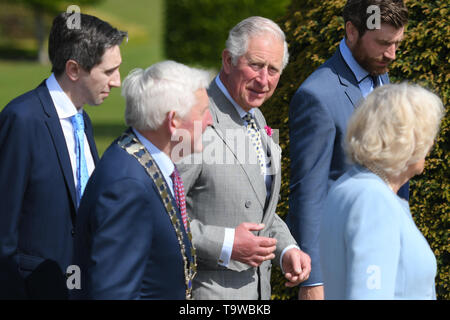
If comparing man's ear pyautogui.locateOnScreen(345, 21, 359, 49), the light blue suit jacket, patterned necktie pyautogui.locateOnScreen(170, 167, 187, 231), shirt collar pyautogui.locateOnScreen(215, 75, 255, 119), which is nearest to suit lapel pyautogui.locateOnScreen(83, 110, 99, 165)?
shirt collar pyautogui.locateOnScreen(215, 75, 255, 119)

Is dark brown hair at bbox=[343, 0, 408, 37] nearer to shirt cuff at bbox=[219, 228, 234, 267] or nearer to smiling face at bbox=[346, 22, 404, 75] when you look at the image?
smiling face at bbox=[346, 22, 404, 75]

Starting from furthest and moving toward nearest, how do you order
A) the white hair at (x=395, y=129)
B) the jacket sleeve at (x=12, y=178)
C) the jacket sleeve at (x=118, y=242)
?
the jacket sleeve at (x=12, y=178), the white hair at (x=395, y=129), the jacket sleeve at (x=118, y=242)

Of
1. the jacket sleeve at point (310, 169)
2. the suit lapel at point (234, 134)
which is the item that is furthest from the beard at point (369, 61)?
the suit lapel at point (234, 134)

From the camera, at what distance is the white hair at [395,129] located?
9.06 ft

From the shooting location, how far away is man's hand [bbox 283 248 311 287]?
3.68 metres

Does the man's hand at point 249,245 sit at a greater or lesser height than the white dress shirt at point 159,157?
lesser

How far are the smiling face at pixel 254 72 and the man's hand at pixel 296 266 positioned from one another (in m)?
0.81

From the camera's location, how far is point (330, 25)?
5.41m

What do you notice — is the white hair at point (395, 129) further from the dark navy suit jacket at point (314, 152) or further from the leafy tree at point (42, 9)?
the leafy tree at point (42, 9)

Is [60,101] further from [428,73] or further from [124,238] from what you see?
[428,73]

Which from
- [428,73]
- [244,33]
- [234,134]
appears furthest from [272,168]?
[428,73]

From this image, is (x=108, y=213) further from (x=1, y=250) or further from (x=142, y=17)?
(x=142, y=17)

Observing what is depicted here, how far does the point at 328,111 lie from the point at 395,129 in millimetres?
1179

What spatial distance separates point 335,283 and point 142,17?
183 ft
